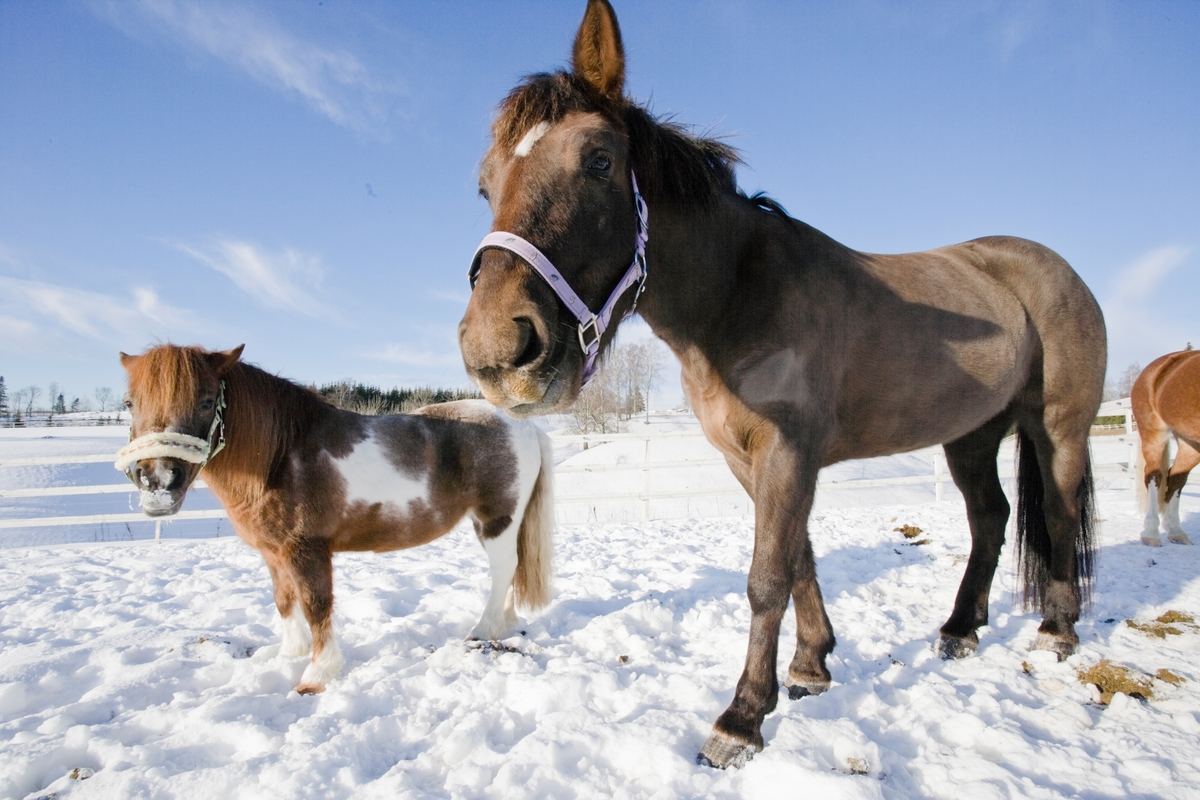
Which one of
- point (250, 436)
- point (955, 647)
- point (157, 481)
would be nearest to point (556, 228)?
point (250, 436)

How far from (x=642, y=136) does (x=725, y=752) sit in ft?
7.07

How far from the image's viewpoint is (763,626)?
82.0 inches

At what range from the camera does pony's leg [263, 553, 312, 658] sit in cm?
309

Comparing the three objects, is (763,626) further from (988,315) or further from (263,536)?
(263,536)

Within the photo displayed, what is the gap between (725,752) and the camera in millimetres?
1928

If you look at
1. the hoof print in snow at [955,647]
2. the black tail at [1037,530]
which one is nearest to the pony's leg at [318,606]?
the hoof print in snow at [955,647]

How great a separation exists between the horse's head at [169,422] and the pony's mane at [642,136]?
2168 millimetres

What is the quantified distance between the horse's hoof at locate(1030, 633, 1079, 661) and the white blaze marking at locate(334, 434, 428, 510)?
3.52 metres

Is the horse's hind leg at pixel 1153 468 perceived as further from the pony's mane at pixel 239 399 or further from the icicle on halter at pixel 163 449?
the icicle on halter at pixel 163 449

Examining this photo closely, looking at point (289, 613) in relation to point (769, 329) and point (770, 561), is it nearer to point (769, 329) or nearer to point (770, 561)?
point (770, 561)

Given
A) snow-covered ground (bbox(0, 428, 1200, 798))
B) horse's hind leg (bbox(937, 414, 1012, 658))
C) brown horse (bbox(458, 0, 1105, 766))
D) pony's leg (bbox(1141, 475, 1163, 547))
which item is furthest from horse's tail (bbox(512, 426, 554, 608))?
pony's leg (bbox(1141, 475, 1163, 547))

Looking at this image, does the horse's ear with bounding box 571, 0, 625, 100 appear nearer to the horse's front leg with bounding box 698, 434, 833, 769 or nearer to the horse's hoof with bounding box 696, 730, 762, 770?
the horse's front leg with bounding box 698, 434, 833, 769

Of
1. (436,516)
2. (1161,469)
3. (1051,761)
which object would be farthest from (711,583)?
(1161,469)

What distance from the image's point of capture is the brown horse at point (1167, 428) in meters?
5.37
